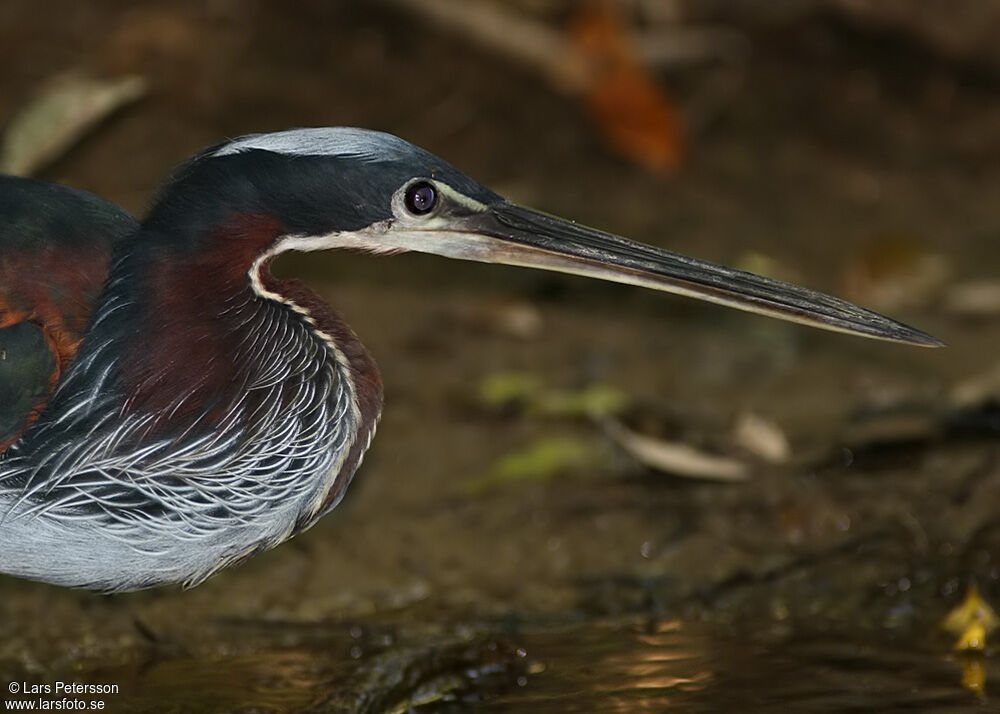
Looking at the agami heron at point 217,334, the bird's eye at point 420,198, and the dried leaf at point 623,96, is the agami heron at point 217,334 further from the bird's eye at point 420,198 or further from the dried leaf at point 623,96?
the dried leaf at point 623,96

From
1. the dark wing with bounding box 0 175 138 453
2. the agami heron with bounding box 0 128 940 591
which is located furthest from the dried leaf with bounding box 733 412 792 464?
the dark wing with bounding box 0 175 138 453

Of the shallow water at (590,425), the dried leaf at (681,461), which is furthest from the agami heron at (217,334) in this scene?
the dried leaf at (681,461)

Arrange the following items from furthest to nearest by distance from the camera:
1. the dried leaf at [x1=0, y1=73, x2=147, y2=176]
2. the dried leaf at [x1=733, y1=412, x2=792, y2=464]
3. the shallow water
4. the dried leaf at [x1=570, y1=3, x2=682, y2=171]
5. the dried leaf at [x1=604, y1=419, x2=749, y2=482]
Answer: the dried leaf at [x1=570, y1=3, x2=682, y2=171], the dried leaf at [x1=0, y1=73, x2=147, y2=176], the dried leaf at [x1=733, y1=412, x2=792, y2=464], the dried leaf at [x1=604, y1=419, x2=749, y2=482], the shallow water

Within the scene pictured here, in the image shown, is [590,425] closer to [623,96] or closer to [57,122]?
[623,96]

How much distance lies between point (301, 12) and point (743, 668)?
4595 mm

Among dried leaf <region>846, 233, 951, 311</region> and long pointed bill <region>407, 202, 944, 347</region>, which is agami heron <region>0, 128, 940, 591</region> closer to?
long pointed bill <region>407, 202, 944, 347</region>

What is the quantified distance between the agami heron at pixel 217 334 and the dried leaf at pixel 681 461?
1506 mm

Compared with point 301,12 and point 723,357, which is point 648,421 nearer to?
point 723,357

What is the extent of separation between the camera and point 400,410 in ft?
19.2

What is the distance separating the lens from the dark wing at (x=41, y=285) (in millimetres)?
3756

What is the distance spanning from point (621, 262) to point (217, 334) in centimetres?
99

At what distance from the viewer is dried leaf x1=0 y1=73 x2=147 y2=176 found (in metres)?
5.62

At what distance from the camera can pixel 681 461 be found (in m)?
5.30

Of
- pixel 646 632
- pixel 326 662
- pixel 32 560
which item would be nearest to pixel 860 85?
pixel 646 632
